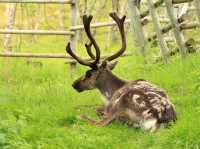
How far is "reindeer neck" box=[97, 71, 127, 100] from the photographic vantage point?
694cm

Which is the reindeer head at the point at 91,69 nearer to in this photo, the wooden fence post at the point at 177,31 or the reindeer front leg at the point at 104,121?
the reindeer front leg at the point at 104,121

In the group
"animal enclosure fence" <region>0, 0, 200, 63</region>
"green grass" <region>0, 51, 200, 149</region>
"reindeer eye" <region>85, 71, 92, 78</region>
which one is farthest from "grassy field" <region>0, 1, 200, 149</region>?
"reindeer eye" <region>85, 71, 92, 78</region>

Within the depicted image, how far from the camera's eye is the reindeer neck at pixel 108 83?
6938mm

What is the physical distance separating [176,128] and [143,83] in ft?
3.79

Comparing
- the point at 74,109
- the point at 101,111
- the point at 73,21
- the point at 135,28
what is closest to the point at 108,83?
the point at 101,111

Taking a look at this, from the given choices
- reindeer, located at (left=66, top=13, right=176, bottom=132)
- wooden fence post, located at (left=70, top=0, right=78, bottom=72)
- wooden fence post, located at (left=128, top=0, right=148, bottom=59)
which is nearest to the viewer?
reindeer, located at (left=66, top=13, right=176, bottom=132)

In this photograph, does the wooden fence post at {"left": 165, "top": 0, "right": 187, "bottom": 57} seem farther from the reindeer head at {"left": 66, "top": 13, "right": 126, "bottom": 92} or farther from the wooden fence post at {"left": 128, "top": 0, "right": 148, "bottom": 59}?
the reindeer head at {"left": 66, "top": 13, "right": 126, "bottom": 92}

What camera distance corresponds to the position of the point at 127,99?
20.4 feet

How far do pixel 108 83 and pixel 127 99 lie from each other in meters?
0.79

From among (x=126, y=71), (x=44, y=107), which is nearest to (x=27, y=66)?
(x=126, y=71)

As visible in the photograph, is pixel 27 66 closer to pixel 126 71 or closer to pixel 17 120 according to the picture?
pixel 126 71

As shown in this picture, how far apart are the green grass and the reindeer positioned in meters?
0.12

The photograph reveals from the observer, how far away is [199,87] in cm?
665

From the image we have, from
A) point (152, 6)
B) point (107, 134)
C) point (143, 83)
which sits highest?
point (152, 6)
